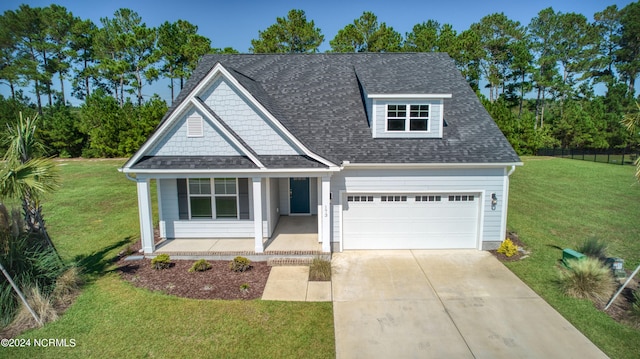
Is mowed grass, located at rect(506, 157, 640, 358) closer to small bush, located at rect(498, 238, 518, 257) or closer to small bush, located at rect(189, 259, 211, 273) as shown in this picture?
small bush, located at rect(498, 238, 518, 257)

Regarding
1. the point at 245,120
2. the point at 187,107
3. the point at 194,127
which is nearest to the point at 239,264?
the point at 194,127

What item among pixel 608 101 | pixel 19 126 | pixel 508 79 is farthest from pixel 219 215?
pixel 608 101

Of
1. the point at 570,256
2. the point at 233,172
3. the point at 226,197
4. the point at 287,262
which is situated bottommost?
the point at 287,262

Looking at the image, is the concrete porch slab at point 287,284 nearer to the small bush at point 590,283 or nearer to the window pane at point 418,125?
the window pane at point 418,125

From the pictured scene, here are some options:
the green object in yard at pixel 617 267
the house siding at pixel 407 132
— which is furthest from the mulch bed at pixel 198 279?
the green object in yard at pixel 617 267

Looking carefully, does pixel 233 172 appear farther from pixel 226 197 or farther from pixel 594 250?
pixel 594 250

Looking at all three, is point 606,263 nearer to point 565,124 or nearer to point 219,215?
point 219,215

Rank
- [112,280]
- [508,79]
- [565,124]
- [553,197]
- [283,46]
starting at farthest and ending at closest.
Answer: [508,79] → [565,124] → [283,46] → [553,197] → [112,280]
